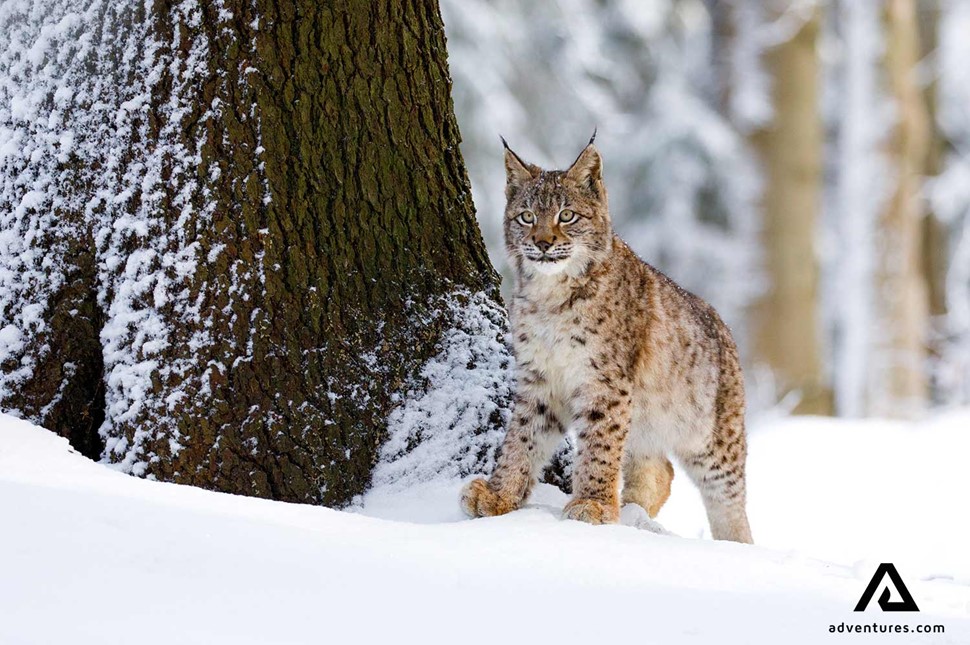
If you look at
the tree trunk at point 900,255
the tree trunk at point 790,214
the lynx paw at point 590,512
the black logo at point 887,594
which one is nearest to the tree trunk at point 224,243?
the lynx paw at point 590,512

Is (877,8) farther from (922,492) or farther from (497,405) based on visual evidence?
(497,405)

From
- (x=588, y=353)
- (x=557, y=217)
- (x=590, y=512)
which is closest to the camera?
(x=590, y=512)

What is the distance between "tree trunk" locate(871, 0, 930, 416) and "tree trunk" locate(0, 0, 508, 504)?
8.43m

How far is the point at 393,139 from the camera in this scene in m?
4.37

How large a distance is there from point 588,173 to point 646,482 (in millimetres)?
1260

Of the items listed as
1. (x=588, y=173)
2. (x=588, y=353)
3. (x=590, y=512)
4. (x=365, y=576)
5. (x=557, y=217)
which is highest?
(x=588, y=173)

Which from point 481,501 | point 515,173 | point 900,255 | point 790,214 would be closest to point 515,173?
point 515,173

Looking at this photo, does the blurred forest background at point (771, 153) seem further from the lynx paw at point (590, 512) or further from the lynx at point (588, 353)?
the lynx paw at point (590, 512)

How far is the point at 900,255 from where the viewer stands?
12.0m

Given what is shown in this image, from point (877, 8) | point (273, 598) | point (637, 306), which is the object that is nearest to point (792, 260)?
point (877, 8)

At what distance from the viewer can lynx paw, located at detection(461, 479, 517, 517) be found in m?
4.07

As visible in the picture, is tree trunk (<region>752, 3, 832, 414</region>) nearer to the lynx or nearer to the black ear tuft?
the lynx

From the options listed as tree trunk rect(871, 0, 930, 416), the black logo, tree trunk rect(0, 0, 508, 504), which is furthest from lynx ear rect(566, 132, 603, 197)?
A: tree trunk rect(871, 0, 930, 416)

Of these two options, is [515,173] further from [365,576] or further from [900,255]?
[900,255]
